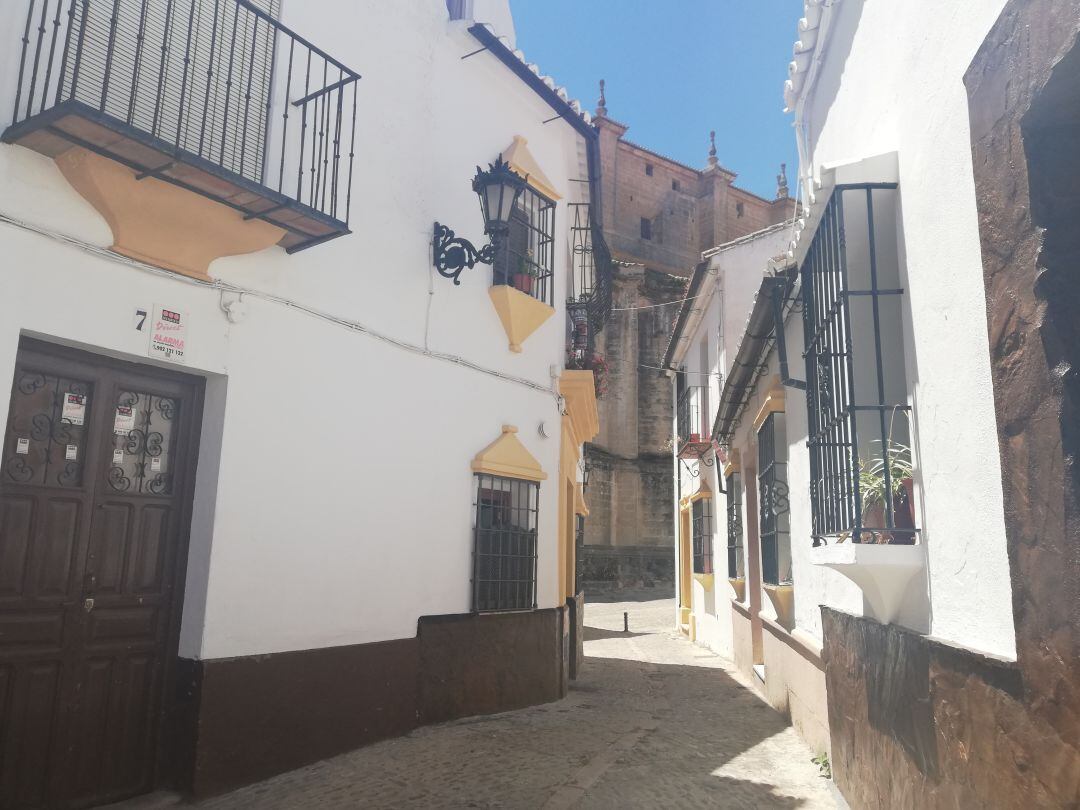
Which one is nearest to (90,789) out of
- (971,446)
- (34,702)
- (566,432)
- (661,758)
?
(34,702)

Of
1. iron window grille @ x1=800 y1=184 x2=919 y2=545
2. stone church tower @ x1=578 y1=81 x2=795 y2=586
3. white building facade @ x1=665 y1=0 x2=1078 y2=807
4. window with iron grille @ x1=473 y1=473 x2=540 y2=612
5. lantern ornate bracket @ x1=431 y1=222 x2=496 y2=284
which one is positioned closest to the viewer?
white building facade @ x1=665 y1=0 x2=1078 y2=807

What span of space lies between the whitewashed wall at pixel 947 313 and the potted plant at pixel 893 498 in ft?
0.49

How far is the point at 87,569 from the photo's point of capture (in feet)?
15.1

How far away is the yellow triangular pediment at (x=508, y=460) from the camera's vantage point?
7484mm

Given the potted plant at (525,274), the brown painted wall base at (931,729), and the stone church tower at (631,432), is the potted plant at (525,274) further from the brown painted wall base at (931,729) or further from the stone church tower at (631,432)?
the stone church tower at (631,432)

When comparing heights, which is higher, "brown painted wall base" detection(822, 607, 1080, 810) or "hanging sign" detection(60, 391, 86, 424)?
"hanging sign" detection(60, 391, 86, 424)

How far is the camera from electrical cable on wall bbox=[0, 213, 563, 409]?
4.37m

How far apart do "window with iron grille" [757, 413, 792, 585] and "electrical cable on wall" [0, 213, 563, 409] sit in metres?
2.25

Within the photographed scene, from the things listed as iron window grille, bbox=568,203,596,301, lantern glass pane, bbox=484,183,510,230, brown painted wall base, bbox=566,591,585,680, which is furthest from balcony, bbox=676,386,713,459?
lantern glass pane, bbox=484,183,510,230

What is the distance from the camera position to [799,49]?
223 inches

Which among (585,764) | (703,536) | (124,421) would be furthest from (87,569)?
(703,536)

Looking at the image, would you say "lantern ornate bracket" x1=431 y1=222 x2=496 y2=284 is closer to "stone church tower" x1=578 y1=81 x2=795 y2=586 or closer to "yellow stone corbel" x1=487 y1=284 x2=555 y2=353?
"yellow stone corbel" x1=487 y1=284 x2=555 y2=353

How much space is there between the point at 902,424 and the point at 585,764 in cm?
325

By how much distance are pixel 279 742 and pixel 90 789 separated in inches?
42.9
